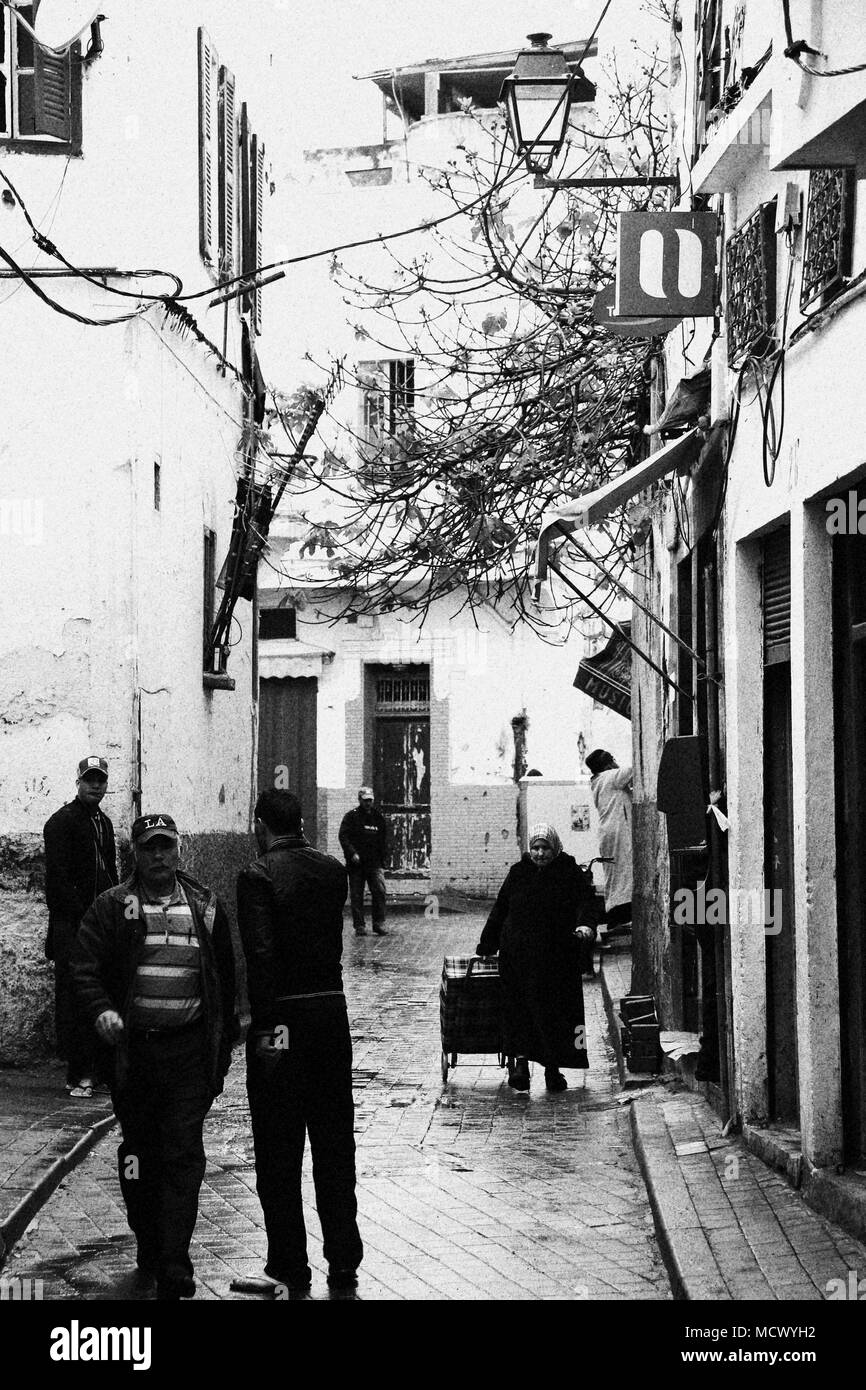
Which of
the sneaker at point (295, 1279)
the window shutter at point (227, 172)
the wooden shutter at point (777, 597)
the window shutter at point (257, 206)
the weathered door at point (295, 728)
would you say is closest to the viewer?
the sneaker at point (295, 1279)

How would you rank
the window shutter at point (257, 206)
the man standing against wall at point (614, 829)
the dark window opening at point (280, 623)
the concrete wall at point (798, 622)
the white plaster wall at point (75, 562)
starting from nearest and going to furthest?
the concrete wall at point (798, 622) → the white plaster wall at point (75, 562) → the window shutter at point (257, 206) → the man standing against wall at point (614, 829) → the dark window opening at point (280, 623)

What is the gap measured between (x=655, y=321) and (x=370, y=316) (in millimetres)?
16640

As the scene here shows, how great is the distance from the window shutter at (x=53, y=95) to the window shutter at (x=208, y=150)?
66.1 inches

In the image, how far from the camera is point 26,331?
1276 cm

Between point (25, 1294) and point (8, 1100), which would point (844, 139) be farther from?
point (8, 1100)

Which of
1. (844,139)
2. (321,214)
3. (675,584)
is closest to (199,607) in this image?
(675,584)

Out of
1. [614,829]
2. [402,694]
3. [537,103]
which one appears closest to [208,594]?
[614,829]

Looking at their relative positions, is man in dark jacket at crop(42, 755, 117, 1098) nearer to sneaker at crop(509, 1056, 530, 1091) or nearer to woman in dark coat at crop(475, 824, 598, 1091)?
woman in dark coat at crop(475, 824, 598, 1091)

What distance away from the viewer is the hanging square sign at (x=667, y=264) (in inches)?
387

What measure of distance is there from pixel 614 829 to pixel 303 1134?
38.8 feet

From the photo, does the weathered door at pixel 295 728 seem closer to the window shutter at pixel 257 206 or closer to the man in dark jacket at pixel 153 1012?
the window shutter at pixel 257 206

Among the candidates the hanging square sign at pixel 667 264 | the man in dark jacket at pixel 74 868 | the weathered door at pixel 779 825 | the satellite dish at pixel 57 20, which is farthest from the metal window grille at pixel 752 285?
the satellite dish at pixel 57 20

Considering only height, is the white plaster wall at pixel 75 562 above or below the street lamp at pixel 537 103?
below

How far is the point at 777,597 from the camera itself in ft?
30.0
